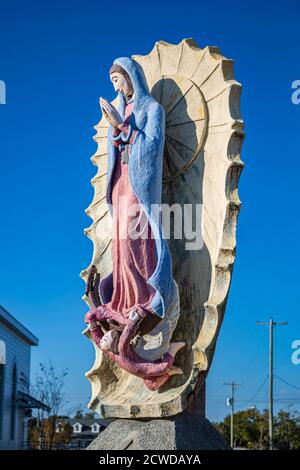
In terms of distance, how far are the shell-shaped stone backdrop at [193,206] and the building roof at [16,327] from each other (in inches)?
750

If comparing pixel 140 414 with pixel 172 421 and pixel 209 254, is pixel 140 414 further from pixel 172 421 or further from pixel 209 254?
pixel 209 254

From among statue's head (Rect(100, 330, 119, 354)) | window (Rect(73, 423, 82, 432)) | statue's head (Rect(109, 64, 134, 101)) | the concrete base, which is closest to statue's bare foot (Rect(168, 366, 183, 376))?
the concrete base

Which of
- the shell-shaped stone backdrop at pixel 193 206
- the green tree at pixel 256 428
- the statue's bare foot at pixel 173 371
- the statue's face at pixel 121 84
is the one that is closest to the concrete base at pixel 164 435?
the shell-shaped stone backdrop at pixel 193 206

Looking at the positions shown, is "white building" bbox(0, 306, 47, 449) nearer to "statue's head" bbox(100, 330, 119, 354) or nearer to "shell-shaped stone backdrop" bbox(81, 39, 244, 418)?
"shell-shaped stone backdrop" bbox(81, 39, 244, 418)

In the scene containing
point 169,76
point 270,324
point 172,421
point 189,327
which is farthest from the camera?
point 270,324

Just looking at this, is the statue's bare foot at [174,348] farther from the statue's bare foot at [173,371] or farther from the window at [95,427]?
the window at [95,427]

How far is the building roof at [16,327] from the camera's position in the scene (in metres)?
30.3

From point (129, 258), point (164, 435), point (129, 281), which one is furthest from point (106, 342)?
point (164, 435)

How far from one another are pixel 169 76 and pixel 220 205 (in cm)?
223

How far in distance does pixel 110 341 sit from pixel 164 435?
1.34 m

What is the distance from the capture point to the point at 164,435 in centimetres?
991

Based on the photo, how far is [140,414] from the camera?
10.1 meters

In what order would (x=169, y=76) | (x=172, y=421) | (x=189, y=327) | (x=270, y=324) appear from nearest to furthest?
1. (x=172, y=421)
2. (x=189, y=327)
3. (x=169, y=76)
4. (x=270, y=324)
